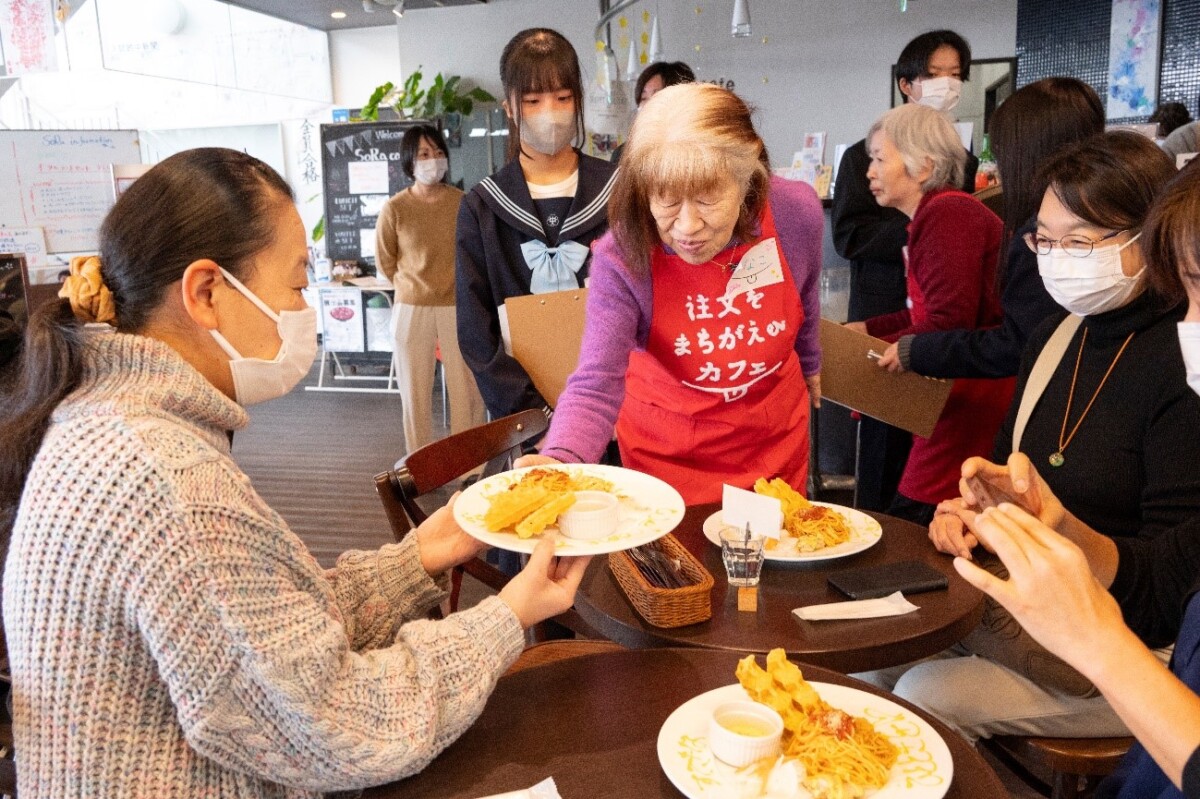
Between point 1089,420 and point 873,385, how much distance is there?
1.26m

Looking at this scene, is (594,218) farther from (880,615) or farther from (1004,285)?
(880,615)

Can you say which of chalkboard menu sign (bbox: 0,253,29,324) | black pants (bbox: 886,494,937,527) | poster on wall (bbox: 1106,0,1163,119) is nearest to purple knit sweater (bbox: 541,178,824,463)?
black pants (bbox: 886,494,937,527)

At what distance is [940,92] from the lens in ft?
12.6

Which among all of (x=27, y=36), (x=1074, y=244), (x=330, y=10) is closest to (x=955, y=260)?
(x=1074, y=244)

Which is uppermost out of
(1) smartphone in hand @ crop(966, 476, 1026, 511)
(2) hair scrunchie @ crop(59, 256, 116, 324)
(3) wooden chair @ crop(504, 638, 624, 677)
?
(2) hair scrunchie @ crop(59, 256, 116, 324)

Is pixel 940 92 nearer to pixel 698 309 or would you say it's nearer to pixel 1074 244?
pixel 1074 244

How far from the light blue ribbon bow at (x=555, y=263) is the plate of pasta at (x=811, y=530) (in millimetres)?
1192

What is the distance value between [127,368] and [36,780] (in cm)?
45

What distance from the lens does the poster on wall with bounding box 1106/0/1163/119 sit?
713cm

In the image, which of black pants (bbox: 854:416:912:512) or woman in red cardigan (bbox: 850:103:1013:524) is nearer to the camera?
woman in red cardigan (bbox: 850:103:1013:524)

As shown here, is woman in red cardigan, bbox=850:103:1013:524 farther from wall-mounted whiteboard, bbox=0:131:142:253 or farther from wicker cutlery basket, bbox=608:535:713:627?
wall-mounted whiteboard, bbox=0:131:142:253

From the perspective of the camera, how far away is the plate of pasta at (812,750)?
1.02 metres

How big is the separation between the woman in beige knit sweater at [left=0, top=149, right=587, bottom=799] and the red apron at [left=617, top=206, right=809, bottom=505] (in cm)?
102

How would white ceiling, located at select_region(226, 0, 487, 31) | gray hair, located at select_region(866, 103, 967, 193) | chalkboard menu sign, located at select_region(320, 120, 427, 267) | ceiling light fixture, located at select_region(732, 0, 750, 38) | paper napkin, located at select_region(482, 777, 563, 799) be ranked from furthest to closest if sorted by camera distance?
1. white ceiling, located at select_region(226, 0, 487, 31)
2. chalkboard menu sign, located at select_region(320, 120, 427, 267)
3. ceiling light fixture, located at select_region(732, 0, 750, 38)
4. gray hair, located at select_region(866, 103, 967, 193)
5. paper napkin, located at select_region(482, 777, 563, 799)
